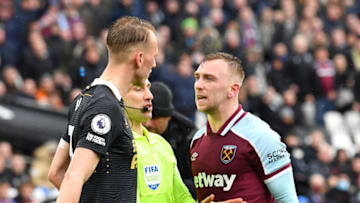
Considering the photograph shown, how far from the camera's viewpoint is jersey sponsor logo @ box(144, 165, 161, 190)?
575 cm

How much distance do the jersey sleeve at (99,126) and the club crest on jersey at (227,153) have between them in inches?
56.7

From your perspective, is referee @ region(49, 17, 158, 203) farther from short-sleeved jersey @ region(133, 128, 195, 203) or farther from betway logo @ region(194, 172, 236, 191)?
betway logo @ region(194, 172, 236, 191)

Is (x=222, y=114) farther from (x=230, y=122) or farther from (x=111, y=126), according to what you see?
(x=111, y=126)

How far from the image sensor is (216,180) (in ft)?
19.2

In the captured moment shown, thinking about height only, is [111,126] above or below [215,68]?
below

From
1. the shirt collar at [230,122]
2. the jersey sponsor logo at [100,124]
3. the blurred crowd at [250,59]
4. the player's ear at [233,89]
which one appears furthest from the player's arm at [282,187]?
the blurred crowd at [250,59]

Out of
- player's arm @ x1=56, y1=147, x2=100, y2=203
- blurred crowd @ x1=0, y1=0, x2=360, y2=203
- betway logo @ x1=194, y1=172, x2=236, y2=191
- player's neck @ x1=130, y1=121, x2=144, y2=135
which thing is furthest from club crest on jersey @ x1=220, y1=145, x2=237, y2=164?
blurred crowd @ x1=0, y1=0, x2=360, y2=203

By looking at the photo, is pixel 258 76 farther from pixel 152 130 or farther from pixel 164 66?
pixel 152 130

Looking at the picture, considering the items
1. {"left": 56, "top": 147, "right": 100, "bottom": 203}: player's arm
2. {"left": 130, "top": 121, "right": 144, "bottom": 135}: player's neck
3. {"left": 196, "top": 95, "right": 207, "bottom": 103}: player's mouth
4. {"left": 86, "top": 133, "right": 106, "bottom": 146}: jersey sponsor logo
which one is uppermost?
{"left": 196, "top": 95, "right": 207, "bottom": 103}: player's mouth

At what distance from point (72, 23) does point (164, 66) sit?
220 cm

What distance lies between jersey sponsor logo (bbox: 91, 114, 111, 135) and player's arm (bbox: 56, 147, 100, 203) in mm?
123

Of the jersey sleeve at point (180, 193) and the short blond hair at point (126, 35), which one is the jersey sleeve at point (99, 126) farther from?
the jersey sleeve at point (180, 193)

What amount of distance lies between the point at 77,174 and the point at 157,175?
147 centimetres

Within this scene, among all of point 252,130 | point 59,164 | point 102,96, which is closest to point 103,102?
point 102,96
